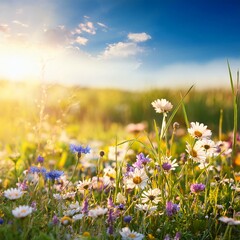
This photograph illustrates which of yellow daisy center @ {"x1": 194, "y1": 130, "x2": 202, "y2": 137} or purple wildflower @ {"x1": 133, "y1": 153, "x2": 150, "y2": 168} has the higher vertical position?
yellow daisy center @ {"x1": 194, "y1": 130, "x2": 202, "y2": 137}

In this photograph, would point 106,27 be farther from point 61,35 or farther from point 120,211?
point 120,211

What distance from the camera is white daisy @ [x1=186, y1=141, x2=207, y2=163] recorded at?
7.29 feet

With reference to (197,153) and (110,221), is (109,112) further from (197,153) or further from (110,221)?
(110,221)

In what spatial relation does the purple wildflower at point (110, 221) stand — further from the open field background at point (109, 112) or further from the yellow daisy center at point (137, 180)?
the open field background at point (109, 112)

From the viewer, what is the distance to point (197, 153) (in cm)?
224

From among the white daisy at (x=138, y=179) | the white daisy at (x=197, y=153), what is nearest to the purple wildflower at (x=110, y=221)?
the white daisy at (x=138, y=179)

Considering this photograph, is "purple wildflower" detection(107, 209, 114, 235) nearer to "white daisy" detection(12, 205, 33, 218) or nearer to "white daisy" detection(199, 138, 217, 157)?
"white daisy" detection(12, 205, 33, 218)

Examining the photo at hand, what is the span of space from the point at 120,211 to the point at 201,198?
0.72 m

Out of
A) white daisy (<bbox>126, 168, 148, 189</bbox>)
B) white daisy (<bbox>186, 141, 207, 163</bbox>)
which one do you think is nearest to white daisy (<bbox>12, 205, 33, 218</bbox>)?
white daisy (<bbox>126, 168, 148, 189</bbox>)

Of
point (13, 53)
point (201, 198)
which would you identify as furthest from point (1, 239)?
point (13, 53)

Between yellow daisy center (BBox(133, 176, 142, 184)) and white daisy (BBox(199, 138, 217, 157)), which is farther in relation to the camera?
white daisy (BBox(199, 138, 217, 157))

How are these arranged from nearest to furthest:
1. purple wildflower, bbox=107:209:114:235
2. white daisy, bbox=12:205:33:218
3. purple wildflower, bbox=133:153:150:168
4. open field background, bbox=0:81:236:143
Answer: white daisy, bbox=12:205:33:218, purple wildflower, bbox=107:209:114:235, purple wildflower, bbox=133:153:150:168, open field background, bbox=0:81:236:143

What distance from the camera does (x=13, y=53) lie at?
300 centimetres

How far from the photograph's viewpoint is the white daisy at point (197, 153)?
2221 mm
